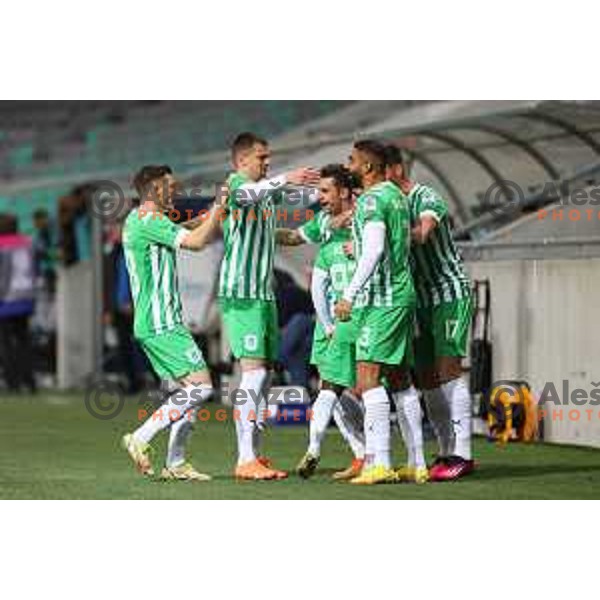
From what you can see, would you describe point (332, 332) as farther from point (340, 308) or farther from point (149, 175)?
point (149, 175)

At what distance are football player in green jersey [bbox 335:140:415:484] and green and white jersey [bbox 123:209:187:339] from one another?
976mm

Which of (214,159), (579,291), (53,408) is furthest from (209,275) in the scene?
(579,291)

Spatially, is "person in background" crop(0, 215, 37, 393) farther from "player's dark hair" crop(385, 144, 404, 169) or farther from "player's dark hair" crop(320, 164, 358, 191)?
"player's dark hair" crop(385, 144, 404, 169)

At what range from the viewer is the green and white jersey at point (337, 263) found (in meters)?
12.7

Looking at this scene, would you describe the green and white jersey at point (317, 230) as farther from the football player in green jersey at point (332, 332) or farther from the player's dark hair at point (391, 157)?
the player's dark hair at point (391, 157)

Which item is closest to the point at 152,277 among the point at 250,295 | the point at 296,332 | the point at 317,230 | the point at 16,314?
the point at 250,295

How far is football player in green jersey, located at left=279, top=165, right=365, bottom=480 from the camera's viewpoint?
12.5 m

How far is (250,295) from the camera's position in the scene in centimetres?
1239

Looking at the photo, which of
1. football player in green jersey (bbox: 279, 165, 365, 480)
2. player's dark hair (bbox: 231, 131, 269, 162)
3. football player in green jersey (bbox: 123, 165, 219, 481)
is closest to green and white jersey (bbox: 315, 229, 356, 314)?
football player in green jersey (bbox: 279, 165, 365, 480)

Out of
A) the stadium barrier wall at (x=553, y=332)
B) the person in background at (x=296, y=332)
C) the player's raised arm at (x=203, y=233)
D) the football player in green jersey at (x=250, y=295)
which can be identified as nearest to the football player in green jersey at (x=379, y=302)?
the football player in green jersey at (x=250, y=295)

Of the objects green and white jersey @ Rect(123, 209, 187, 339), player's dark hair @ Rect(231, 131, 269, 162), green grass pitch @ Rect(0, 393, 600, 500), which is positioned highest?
player's dark hair @ Rect(231, 131, 269, 162)

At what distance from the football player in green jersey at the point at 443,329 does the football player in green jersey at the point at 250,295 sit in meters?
0.82

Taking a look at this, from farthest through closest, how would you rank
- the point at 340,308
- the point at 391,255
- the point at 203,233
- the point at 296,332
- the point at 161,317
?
the point at 296,332 → the point at 161,317 → the point at 391,255 → the point at 340,308 → the point at 203,233

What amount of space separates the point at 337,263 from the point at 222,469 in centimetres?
152
